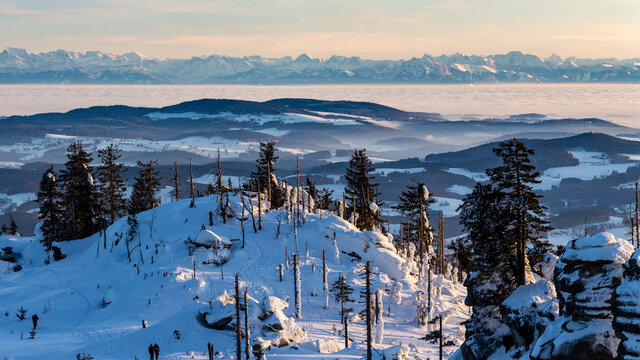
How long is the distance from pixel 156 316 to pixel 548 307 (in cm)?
3776

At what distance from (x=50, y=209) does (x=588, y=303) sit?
79967 mm

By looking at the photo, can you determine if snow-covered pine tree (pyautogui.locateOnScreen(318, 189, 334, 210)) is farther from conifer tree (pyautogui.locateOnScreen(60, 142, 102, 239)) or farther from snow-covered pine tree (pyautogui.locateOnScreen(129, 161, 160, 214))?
conifer tree (pyautogui.locateOnScreen(60, 142, 102, 239))

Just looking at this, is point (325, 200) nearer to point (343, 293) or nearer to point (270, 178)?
point (270, 178)

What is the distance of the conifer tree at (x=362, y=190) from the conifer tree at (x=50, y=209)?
4460 cm

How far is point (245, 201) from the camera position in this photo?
83.8 metres

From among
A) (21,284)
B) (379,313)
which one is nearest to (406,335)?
(379,313)

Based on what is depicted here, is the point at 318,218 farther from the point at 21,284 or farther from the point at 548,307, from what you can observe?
the point at 548,307

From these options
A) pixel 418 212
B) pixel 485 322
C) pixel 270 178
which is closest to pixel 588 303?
pixel 485 322

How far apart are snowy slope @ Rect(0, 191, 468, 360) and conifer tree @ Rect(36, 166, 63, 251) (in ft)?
8.61

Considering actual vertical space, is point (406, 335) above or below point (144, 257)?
below

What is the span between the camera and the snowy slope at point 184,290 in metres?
49.4

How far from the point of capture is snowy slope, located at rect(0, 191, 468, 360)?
162 feet

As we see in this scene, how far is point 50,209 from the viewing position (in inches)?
3452

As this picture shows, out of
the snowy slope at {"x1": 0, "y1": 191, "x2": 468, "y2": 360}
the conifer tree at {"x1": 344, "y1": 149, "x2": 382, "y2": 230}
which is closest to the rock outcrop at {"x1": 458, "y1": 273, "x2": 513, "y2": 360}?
the snowy slope at {"x1": 0, "y1": 191, "x2": 468, "y2": 360}
